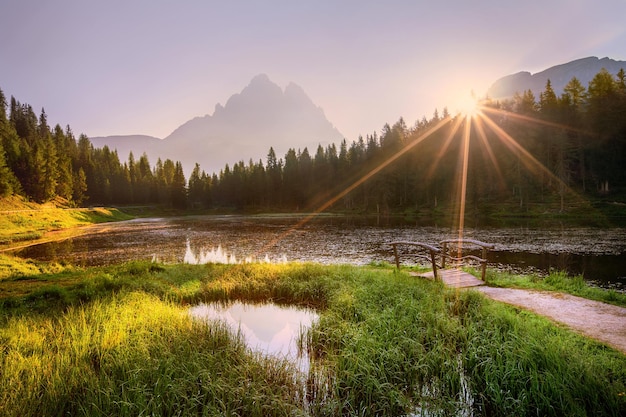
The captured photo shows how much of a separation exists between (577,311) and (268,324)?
941 cm

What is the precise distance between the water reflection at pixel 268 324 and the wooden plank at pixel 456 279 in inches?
225

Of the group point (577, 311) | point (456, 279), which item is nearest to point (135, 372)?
point (577, 311)

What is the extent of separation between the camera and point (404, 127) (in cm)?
10862

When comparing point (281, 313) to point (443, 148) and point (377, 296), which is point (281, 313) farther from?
point (443, 148)

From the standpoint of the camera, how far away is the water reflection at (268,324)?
825 cm

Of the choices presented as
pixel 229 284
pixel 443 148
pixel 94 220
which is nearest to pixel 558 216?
pixel 443 148

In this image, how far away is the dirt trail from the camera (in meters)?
7.40

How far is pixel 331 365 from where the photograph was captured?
273 inches

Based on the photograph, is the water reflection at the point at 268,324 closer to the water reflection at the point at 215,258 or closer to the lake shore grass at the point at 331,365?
the lake shore grass at the point at 331,365

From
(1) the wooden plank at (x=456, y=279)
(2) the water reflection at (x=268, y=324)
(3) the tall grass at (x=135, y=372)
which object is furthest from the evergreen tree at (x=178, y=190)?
(1) the wooden plank at (x=456, y=279)

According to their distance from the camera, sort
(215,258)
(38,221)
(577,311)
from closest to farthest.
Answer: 1. (577,311)
2. (215,258)
3. (38,221)

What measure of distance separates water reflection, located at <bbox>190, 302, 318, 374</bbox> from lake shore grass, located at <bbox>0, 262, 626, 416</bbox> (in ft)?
1.71

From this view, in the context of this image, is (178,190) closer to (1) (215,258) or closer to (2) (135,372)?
(1) (215,258)

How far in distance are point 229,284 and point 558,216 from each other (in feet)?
204
